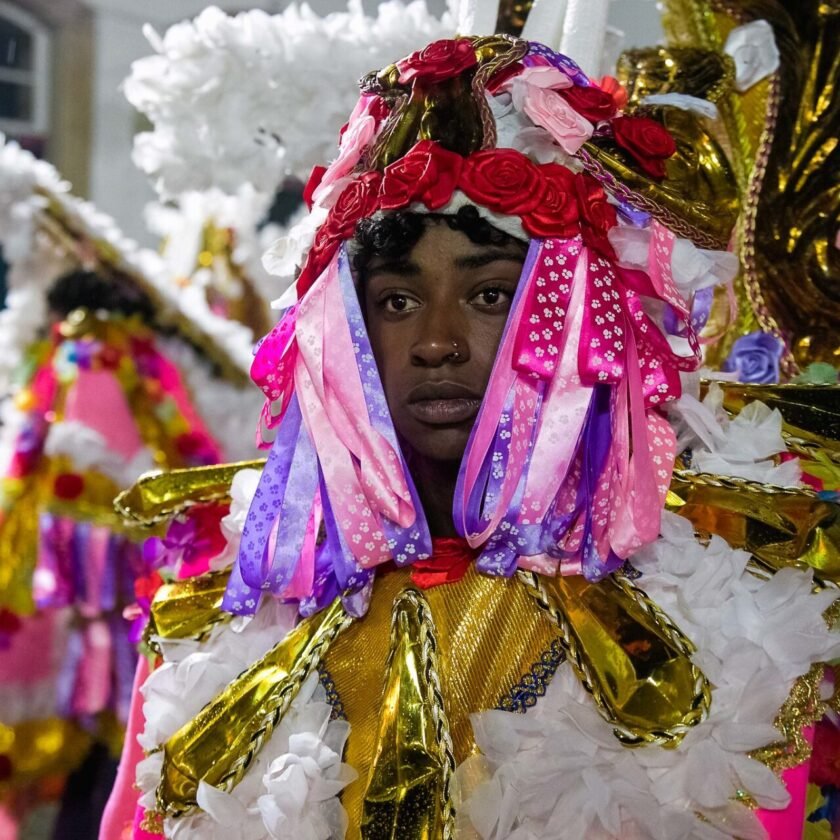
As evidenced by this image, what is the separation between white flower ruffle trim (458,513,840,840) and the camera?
1245 millimetres

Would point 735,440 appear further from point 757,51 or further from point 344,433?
point 757,51

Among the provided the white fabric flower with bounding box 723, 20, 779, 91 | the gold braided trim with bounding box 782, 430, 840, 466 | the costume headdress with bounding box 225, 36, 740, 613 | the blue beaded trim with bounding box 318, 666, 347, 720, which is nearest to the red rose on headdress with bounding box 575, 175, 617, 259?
the costume headdress with bounding box 225, 36, 740, 613

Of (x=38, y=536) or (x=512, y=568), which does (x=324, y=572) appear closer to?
(x=512, y=568)

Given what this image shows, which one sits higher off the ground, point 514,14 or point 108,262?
point 514,14

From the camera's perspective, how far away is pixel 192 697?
5.03 ft

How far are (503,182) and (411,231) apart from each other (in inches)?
4.7

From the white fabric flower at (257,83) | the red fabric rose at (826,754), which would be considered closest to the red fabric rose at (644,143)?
the red fabric rose at (826,754)

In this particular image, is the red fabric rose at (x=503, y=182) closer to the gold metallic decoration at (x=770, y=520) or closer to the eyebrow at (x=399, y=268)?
the eyebrow at (x=399, y=268)

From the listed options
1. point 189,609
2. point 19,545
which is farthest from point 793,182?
point 19,545

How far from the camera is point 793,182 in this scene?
1.98 metres

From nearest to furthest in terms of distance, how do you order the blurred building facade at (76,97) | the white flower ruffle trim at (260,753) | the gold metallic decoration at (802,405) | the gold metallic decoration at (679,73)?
the white flower ruffle trim at (260,753)
the gold metallic decoration at (802,405)
the gold metallic decoration at (679,73)
the blurred building facade at (76,97)

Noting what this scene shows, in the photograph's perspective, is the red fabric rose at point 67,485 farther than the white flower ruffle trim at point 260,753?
Yes

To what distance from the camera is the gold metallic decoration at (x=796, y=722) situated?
1.29 metres

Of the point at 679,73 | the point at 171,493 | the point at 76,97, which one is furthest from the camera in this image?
the point at 76,97
